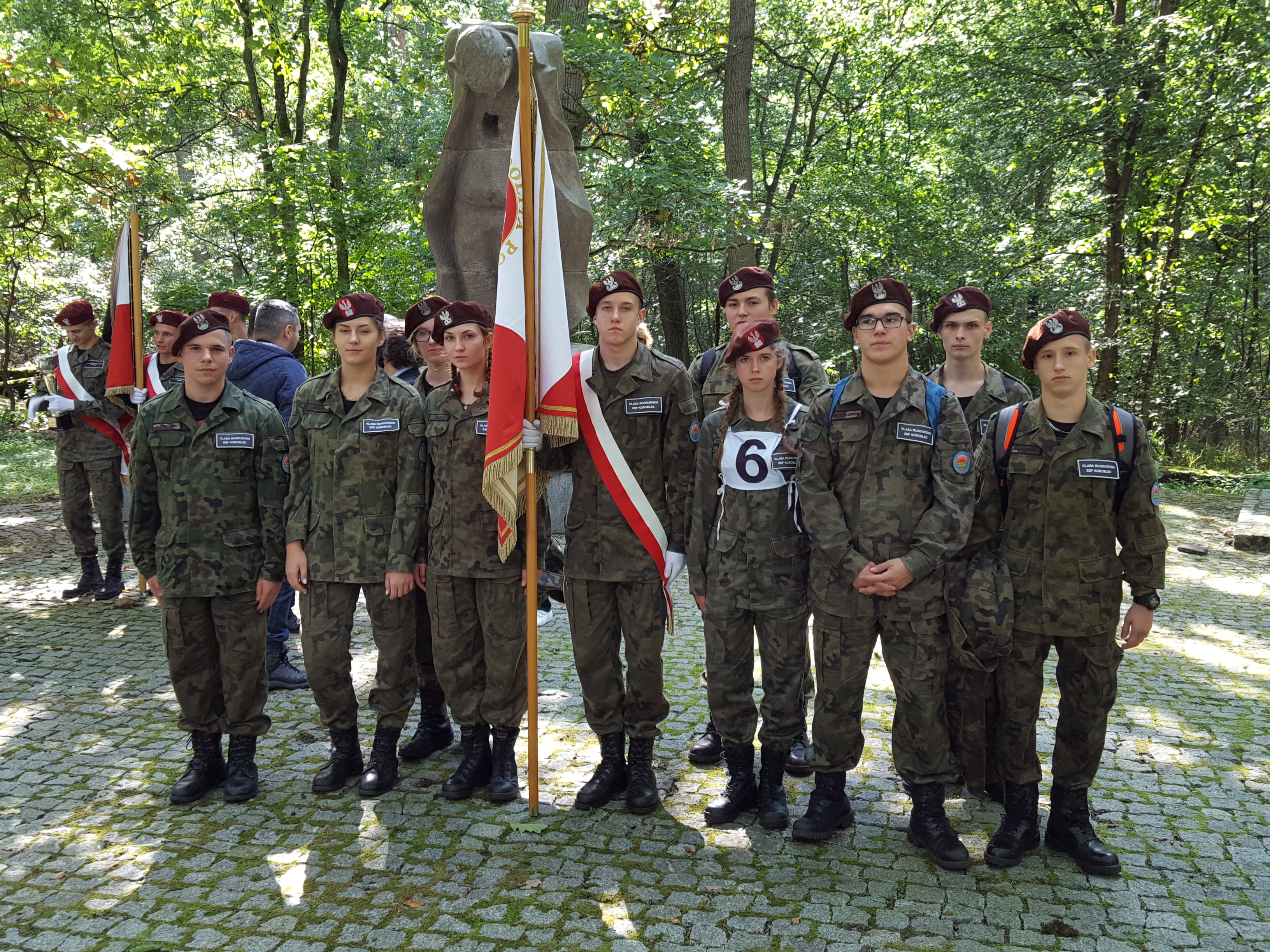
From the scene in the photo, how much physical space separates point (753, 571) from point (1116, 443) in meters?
1.53

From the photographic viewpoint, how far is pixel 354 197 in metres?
13.4

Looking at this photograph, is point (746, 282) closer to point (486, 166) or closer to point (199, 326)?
point (199, 326)

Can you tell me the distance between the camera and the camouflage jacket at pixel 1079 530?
11.7 feet

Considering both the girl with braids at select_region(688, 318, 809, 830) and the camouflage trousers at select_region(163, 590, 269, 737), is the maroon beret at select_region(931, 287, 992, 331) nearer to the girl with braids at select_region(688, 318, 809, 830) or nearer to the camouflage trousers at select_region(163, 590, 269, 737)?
the girl with braids at select_region(688, 318, 809, 830)

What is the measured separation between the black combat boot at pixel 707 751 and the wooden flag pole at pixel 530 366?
35.2 inches

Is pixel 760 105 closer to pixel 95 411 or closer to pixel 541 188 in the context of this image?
pixel 95 411

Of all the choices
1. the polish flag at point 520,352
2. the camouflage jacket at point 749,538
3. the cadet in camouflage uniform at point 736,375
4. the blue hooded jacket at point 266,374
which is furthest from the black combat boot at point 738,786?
the blue hooded jacket at point 266,374

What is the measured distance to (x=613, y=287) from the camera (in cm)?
417

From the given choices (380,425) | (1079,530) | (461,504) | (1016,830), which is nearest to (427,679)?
(461,504)

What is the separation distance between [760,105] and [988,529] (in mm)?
21468

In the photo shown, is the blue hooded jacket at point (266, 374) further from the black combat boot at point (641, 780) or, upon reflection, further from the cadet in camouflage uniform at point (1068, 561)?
the cadet in camouflage uniform at point (1068, 561)

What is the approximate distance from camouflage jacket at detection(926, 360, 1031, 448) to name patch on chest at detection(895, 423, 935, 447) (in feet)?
3.27

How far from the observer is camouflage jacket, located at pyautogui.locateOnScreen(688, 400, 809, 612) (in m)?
3.94

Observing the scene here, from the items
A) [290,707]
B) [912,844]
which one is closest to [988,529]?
[912,844]
